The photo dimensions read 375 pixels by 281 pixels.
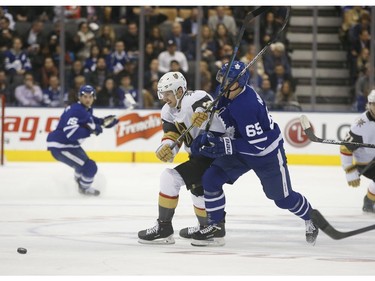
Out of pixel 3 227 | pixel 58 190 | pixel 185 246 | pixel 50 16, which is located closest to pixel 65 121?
pixel 58 190

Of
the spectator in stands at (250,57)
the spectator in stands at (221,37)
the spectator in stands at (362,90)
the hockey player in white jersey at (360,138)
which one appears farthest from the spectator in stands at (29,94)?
the hockey player in white jersey at (360,138)

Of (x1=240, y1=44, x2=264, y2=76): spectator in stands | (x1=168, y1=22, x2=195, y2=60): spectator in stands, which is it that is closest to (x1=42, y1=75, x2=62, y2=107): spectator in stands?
(x1=168, y1=22, x2=195, y2=60): spectator in stands

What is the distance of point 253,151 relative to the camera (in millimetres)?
6070

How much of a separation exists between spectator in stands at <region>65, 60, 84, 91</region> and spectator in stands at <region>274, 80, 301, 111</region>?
2474 mm

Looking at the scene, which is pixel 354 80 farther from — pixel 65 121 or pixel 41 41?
pixel 65 121

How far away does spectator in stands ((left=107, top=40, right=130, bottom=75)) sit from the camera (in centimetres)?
1312

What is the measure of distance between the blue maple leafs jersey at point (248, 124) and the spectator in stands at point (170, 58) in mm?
6949

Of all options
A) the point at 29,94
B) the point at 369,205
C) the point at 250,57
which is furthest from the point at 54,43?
the point at 369,205

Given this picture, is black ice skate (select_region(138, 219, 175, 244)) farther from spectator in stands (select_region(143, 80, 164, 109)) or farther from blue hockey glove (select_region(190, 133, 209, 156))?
spectator in stands (select_region(143, 80, 164, 109))

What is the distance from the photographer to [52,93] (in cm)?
1301

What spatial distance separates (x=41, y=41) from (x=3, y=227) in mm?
6519

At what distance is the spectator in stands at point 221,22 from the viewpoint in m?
13.2

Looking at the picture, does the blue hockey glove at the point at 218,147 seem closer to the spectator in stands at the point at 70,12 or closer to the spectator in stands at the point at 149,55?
the spectator in stands at the point at 149,55

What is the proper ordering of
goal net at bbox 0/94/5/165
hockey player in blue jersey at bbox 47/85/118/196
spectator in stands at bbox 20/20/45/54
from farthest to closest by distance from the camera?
spectator in stands at bbox 20/20/45/54, goal net at bbox 0/94/5/165, hockey player in blue jersey at bbox 47/85/118/196
